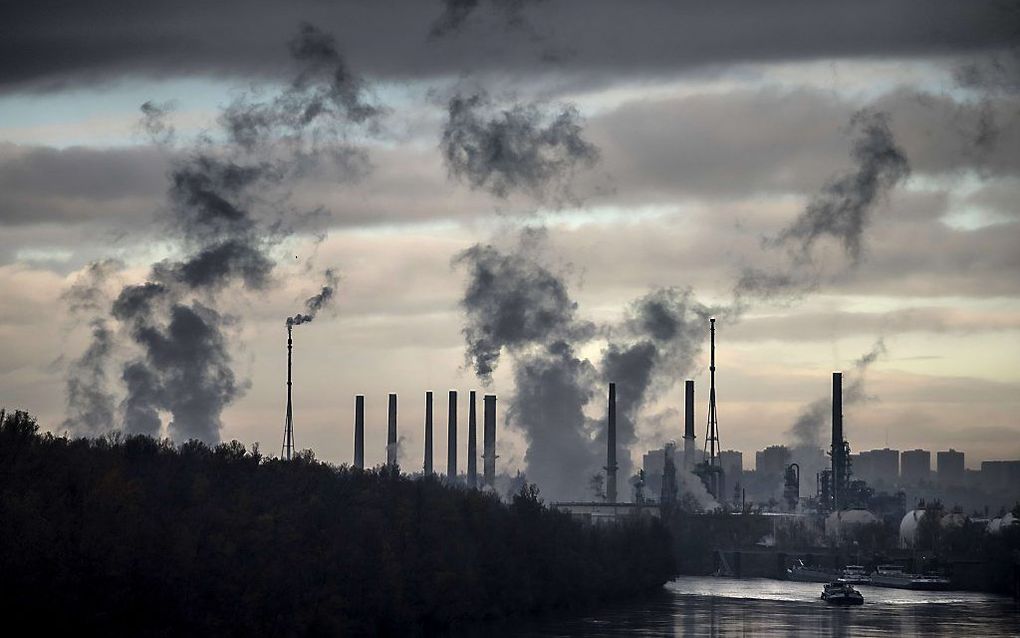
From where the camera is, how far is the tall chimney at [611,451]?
132875 mm

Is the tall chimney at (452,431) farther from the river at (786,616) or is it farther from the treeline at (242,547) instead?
the treeline at (242,547)

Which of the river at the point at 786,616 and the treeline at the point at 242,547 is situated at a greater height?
the treeline at the point at 242,547

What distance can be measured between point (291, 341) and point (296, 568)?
138ft

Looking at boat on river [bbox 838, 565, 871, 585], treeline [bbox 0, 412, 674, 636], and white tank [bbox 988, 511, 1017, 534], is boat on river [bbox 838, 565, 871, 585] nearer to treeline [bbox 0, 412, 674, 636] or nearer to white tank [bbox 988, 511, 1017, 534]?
white tank [bbox 988, 511, 1017, 534]

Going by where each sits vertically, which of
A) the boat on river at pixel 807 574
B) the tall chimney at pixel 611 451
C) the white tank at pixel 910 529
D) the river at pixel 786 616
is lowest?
the boat on river at pixel 807 574

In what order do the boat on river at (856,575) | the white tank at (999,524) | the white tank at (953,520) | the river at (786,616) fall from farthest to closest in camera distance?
the white tank at (953,520) → the white tank at (999,524) → the boat on river at (856,575) → the river at (786,616)

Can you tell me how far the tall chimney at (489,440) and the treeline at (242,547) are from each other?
47134mm

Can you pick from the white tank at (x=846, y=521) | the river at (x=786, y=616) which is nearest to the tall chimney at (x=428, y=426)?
the river at (x=786, y=616)

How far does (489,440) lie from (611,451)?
10164mm

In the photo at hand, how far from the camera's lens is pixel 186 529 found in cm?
5231

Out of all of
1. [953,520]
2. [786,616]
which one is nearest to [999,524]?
[953,520]

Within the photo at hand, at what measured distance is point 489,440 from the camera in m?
133

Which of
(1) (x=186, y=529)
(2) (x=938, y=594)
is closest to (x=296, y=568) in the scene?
(1) (x=186, y=529)

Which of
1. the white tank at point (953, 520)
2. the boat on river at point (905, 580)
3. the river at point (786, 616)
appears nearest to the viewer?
the river at point (786, 616)
